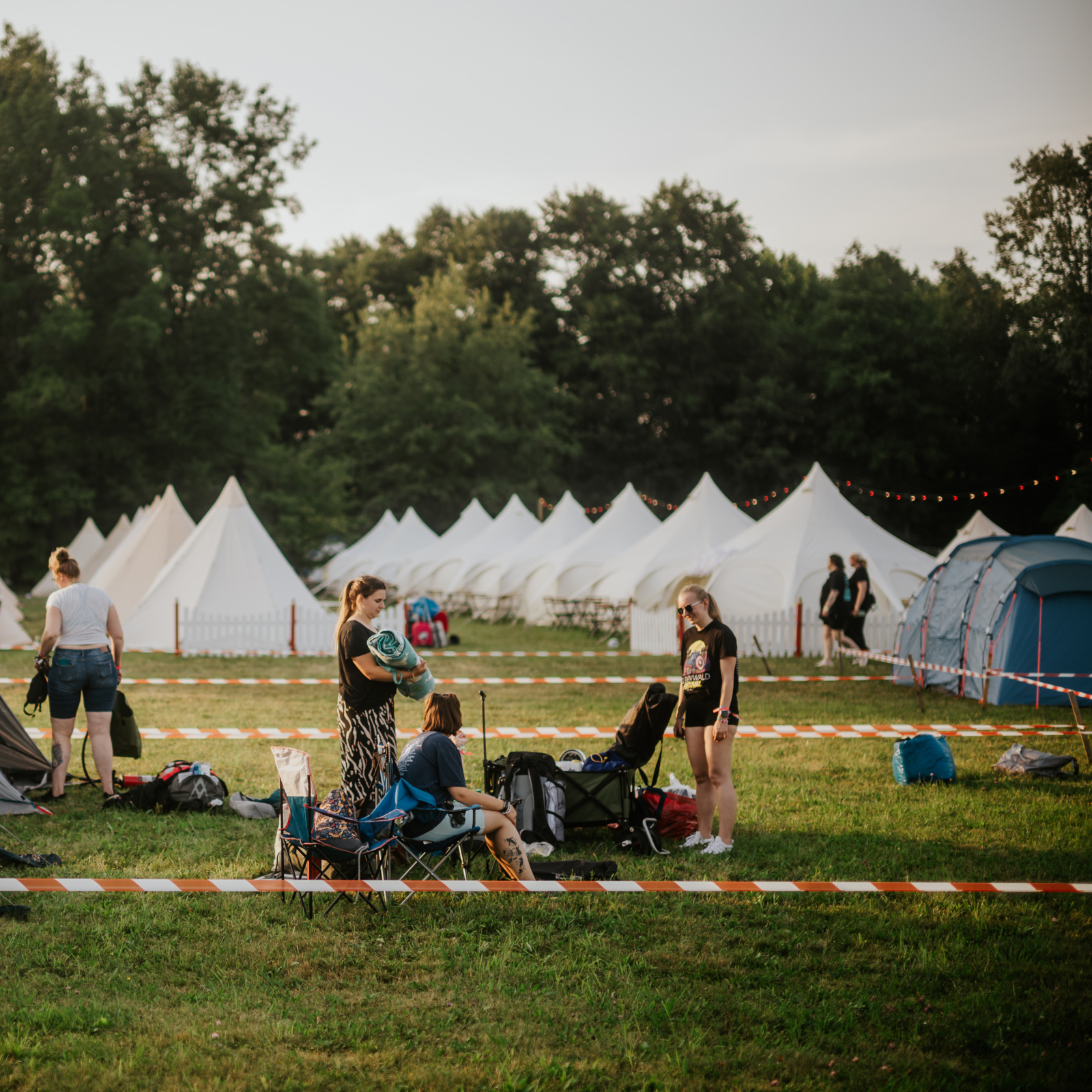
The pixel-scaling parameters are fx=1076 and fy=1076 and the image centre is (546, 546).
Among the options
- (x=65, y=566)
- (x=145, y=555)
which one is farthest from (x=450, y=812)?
(x=145, y=555)

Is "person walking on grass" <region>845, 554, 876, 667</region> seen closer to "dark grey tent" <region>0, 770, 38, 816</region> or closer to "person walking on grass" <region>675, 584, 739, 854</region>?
"person walking on grass" <region>675, 584, 739, 854</region>

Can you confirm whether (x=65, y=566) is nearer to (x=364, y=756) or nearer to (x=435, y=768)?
(x=364, y=756)

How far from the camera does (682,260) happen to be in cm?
5350

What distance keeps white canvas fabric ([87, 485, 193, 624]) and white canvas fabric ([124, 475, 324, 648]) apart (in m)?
3.36

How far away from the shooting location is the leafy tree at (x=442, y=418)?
49438 millimetres

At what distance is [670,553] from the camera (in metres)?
23.3

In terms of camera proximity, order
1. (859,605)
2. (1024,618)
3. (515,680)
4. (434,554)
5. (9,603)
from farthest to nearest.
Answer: (434,554)
(9,603)
(859,605)
(515,680)
(1024,618)

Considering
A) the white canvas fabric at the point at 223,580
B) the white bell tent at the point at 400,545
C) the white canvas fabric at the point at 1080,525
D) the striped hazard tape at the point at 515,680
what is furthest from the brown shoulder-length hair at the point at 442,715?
the white bell tent at the point at 400,545

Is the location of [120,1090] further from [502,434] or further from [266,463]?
[502,434]

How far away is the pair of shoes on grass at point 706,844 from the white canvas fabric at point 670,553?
574 inches

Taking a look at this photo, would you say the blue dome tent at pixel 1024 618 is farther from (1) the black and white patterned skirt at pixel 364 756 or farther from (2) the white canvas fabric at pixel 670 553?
(1) the black and white patterned skirt at pixel 364 756

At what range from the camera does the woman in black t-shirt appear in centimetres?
604

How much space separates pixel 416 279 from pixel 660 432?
1833cm

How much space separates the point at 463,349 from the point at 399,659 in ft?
152
